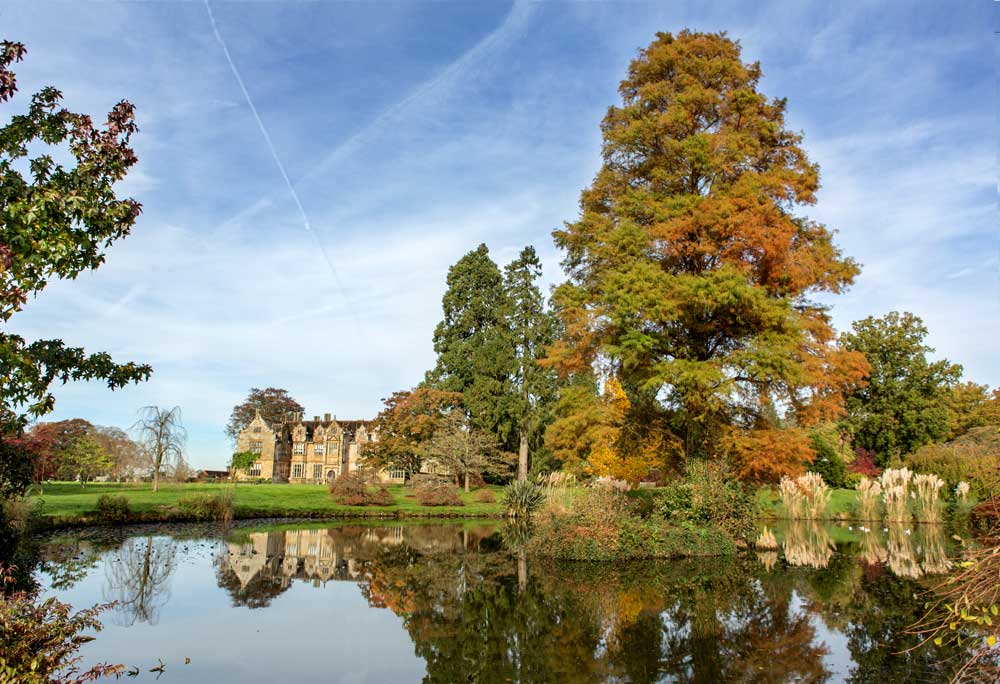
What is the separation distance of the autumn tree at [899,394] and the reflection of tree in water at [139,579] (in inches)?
1570

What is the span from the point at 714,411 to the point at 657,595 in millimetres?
7000

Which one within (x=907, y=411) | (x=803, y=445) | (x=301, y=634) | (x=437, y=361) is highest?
(x=437, y=361)

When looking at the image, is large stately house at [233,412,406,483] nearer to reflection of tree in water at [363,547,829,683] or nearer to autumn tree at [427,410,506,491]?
autumn tree at [427,410,506,491]

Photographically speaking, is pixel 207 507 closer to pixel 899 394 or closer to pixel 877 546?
pixel 877 546

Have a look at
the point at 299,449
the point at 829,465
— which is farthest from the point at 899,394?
the point at 299,449

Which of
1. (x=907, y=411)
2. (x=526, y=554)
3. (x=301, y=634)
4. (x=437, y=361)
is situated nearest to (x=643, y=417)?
(x=526, y=554)

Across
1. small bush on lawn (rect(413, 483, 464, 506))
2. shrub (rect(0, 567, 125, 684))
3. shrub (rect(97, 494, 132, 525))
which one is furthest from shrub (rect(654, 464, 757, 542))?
shrub (rect(97, 494, 132, 525))

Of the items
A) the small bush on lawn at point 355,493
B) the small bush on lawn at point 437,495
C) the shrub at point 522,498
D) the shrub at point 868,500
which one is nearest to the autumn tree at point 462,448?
the small bush on lawn at point 437,495

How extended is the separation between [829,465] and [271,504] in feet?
101

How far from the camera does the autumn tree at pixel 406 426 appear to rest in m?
36.6

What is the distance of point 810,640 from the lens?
8414mm

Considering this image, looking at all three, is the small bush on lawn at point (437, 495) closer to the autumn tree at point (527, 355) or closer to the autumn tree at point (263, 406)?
the autumn tree at point (527, 355)

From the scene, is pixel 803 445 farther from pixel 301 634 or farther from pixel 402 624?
pixel 301 634

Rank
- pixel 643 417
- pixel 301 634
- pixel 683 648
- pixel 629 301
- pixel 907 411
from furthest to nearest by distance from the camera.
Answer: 1. pixel 907 411
2. pixel 643 417
3. pixel 629 301
4. pixel 301 634
5. pixel 683 648
